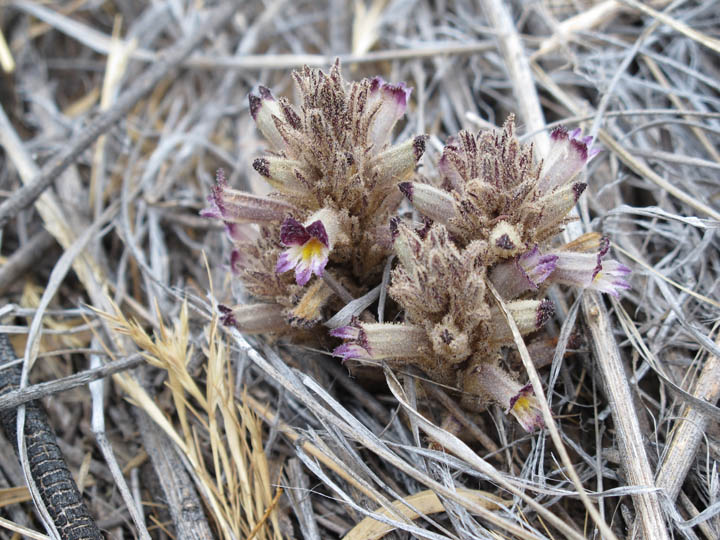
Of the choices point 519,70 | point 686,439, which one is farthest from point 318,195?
point 519,70

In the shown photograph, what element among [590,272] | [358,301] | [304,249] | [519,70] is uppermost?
[519,70]

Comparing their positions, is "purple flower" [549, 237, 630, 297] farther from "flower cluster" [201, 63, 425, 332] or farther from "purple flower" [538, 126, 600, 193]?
"flower cluster" [201, 63, 425, 332]

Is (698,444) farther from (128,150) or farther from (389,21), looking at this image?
(128,150)

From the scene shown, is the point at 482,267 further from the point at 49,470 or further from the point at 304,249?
the point at 49,470

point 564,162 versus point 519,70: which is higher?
point 519,70

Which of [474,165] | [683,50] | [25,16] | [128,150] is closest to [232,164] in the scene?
[128,150]

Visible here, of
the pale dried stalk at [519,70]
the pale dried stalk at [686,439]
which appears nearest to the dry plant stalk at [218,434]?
the pale dried stalk at [686,439]

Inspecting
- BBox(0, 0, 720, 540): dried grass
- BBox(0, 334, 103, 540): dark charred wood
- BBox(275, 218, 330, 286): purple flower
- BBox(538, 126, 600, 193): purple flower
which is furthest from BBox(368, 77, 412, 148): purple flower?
BBox(0, 334, 103, 540): dark charred wood
